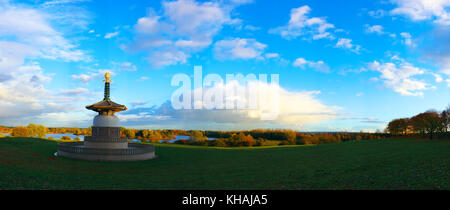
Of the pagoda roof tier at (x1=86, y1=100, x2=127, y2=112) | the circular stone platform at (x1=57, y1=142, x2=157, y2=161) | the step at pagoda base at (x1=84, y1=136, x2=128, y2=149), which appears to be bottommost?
the circular stone platform at (x1=57, y1=142, x2=157, y2=161)

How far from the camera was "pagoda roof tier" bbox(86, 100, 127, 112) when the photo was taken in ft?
93.8

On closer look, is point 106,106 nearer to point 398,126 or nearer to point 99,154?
point 99,154

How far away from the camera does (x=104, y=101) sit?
2970cm

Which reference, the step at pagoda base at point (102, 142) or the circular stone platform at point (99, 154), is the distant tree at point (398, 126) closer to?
the circular stone platform at point (99, 154)

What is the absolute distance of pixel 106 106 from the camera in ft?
93.5

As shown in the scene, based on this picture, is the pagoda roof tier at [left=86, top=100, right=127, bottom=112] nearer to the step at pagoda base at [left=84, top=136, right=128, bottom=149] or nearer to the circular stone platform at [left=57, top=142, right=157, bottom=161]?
the step at pagoda base at [left=84, top=136, right=128, bottom=149]

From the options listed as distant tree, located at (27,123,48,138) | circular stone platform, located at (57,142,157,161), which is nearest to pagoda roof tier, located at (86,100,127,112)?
circular stone platform, located at (57,142,157,161)

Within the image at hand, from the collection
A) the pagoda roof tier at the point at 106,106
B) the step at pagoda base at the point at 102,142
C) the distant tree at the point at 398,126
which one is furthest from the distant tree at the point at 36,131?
the distant tree at the point at 398,126

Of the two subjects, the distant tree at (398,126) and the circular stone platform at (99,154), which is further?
the distant tree at (398,126)

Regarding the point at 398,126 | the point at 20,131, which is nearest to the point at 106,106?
the point at 20,131

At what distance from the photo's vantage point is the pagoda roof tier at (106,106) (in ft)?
93.8
